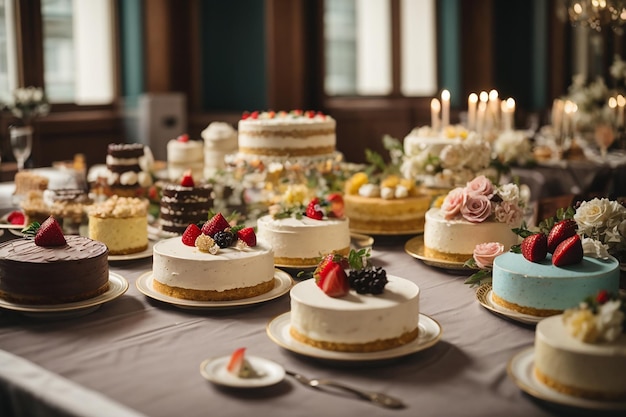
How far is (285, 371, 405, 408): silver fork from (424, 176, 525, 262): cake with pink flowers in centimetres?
101

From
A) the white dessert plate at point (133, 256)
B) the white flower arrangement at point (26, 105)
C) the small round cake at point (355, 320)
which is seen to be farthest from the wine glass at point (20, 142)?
the small round cake at point (355, 320)

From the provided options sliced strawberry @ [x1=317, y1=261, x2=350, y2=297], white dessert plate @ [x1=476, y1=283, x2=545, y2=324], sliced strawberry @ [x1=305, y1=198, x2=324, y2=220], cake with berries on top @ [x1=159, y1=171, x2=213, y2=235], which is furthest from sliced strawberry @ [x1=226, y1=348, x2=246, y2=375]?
cake with berries on top @ [x1=159, y1=171, x2=213, y2=235]

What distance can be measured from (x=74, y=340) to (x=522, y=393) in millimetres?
1037

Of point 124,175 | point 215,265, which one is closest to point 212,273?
point 215,265

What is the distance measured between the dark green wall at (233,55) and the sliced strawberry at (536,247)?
5.83 metres

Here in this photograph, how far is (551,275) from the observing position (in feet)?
6.38

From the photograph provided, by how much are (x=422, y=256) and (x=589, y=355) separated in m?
1.15

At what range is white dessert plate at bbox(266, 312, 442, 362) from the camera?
1.69 meters

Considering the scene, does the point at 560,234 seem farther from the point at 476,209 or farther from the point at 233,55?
the point at 233,55

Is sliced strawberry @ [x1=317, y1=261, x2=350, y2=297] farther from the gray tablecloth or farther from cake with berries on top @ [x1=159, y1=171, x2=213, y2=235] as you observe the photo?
cake with berries on top @ [x1=159, y1=171, x2=213, y2=235]

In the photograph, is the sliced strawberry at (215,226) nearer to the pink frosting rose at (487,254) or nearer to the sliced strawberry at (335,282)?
the sliced strawberry at (335,282)

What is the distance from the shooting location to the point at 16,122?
519cm

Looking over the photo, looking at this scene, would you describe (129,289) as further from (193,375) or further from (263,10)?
(263,10)

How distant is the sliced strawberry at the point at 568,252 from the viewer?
6.47 ft
